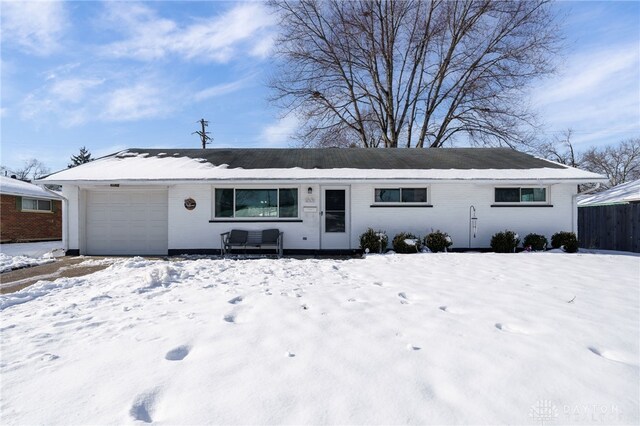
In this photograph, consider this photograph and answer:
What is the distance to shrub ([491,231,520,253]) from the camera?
1041 cm

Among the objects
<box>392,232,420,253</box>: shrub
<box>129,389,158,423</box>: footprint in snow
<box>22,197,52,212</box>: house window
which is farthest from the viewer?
<box>22,197,52,212</box>: house window

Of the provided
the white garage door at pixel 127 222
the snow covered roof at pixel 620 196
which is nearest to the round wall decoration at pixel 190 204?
the white garage door at pixel 127 222

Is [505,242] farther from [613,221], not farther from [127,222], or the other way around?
[127,222]

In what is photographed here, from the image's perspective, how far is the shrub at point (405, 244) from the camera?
1005 centimetres

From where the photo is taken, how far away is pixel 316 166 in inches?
455

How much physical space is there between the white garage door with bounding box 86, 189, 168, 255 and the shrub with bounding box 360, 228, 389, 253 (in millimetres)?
6592

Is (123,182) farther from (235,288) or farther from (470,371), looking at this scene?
(470,371)

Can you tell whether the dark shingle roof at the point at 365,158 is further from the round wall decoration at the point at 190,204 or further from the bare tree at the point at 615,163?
the bare tree at the point at 615,163

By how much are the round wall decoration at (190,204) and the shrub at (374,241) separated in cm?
553

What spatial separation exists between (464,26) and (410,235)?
54.5ft

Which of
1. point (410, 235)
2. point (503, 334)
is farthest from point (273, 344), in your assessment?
point (410, 235)

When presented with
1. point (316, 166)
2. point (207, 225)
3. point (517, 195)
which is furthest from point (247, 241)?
point (517, 195)

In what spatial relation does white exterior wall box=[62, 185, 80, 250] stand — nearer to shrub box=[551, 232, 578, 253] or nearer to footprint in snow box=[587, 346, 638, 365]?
footprint in snow box=[587, 346, 638, 365]

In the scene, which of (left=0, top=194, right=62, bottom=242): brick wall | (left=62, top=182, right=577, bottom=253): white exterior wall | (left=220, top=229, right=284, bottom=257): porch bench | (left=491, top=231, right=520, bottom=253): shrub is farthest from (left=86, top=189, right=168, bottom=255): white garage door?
(left=491, top=231, right=520, bottom=253): shrub
